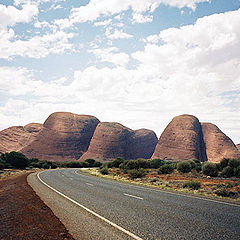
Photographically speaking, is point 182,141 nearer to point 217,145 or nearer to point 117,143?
point 217,145

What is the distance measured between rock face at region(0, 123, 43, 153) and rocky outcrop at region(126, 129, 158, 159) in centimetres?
5115

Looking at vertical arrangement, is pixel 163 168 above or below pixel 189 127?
below

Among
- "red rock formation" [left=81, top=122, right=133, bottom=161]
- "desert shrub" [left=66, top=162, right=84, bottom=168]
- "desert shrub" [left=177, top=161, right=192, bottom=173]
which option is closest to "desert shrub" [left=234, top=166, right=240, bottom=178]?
"desert shrub" [left=177, top=161, right=192, bottom=173]

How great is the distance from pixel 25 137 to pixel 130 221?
121404mm

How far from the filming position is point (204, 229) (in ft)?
18.5

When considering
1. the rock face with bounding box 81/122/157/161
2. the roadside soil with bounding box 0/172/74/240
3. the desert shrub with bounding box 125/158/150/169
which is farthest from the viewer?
the rock face with bounding box 81/122/157/161

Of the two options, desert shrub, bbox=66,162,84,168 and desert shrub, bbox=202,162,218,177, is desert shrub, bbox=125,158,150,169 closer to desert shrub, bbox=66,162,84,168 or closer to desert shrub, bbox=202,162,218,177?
desert shrub, bbox=202,162,218,177

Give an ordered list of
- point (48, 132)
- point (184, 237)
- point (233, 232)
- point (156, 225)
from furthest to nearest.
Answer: point (48, 132) < point (156, 225) < point (233, 232) < point (184, 237)

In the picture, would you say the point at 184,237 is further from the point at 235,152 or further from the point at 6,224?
the point at 235,152

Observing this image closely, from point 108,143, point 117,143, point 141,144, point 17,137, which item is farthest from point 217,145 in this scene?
point 17,137

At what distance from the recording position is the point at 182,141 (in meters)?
94.5

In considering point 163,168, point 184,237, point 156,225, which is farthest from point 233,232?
point 163,168

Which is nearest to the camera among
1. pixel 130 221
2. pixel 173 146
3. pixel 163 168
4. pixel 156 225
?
pixel 156 225

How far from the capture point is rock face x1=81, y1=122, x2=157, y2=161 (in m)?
107
